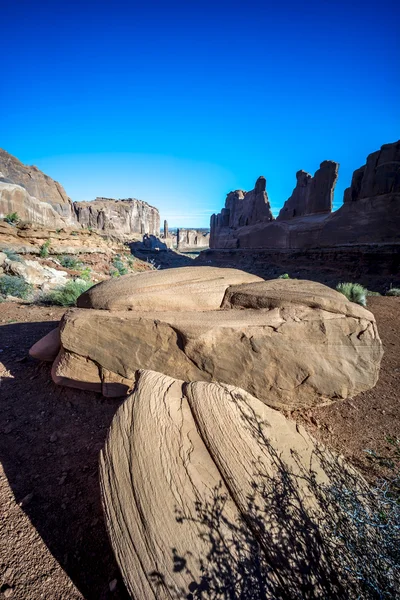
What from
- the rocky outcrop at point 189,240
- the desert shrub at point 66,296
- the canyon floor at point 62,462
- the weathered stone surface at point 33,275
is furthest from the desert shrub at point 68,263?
the rocky outcrop at point 189,240

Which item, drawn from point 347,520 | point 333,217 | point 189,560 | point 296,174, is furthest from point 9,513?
point 296,174

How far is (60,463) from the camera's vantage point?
8.10ft

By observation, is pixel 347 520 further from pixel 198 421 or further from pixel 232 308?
pixel 232 308

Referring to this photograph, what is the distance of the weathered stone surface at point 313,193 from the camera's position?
2595 cm

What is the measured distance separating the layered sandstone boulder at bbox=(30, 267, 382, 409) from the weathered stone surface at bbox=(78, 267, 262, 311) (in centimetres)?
2

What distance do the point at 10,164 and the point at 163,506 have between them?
139 feet

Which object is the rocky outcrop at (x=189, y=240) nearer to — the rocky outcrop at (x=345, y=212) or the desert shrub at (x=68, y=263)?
the rocky outcrop at (x=345, y=212)

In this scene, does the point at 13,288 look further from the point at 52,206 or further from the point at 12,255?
the point at 52,206

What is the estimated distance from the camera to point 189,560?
56.0 inches

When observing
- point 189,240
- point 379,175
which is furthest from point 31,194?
point 189,240

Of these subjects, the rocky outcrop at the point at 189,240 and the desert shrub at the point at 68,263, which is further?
the rocky outcrop at the point at 189,240

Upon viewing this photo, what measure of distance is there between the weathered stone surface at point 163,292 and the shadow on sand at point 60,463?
1320mm

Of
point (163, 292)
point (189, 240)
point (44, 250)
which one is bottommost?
point (163, 292)

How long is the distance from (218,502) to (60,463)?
5.86 ft
